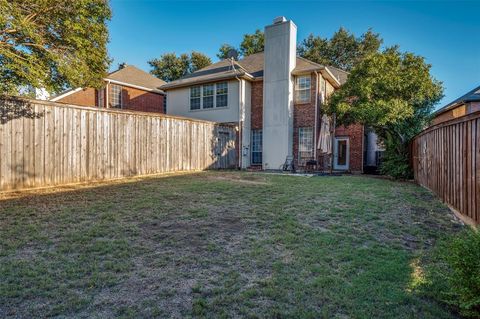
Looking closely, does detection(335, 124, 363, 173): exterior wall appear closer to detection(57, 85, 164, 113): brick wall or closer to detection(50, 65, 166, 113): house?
detection(50, 65, 166, 113): house

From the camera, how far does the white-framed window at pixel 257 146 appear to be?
56.6ft

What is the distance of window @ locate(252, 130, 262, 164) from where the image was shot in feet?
56.6

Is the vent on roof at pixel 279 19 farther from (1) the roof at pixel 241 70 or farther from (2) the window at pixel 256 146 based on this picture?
(2) the window at pixel 256 146

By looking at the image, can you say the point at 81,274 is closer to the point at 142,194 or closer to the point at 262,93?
the point at 142,194

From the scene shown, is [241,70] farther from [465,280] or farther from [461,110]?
[465,280]

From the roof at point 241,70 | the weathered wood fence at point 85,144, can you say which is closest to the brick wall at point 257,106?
the roof at point 241,70

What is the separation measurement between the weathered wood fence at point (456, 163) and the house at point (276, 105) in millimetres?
7108

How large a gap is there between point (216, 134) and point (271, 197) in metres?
8.73

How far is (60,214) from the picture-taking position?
18.3 ft

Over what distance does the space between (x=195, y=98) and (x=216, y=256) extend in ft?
50.7

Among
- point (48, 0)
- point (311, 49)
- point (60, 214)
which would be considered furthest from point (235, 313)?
point (311, 49)

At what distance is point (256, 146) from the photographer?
17.4 metres

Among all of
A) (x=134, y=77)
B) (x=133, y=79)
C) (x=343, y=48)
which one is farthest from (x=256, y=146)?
(x=343, y=48)

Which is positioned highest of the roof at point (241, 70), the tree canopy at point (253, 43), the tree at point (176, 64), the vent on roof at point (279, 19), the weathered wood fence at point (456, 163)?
the tree canopy at point (253, 43)
